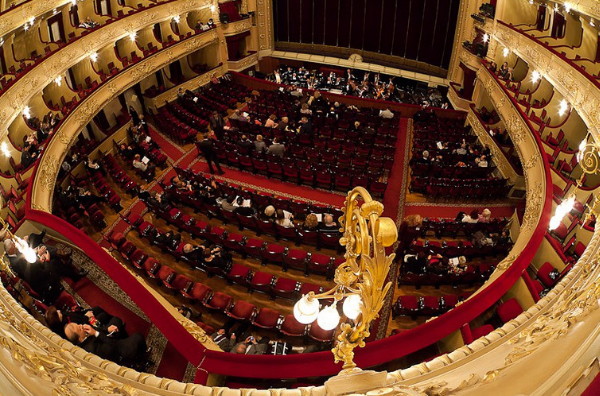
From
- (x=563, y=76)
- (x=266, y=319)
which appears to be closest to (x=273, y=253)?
(x=266, y=319)

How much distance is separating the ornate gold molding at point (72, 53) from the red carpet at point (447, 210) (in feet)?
32.2

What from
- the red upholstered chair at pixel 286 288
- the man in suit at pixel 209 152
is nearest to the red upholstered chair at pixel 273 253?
the red upholstered chair at pixel 286 288

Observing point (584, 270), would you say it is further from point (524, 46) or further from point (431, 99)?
point (431, 99)

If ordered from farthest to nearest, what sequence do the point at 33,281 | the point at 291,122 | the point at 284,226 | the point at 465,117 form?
1. the point at 465,117
2. the point at 291,122
3. the point at 284,226
4. the point at 33,281

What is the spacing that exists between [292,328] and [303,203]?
3.78m

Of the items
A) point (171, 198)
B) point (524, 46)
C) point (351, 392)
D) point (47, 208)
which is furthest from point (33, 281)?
point (524, 46)

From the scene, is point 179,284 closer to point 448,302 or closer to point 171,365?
point 171,365

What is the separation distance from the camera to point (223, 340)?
6.05 m

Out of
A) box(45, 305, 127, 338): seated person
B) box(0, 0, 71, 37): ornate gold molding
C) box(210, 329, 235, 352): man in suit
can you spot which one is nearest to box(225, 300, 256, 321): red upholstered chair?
box(210, 329, 235, 352): man in suit

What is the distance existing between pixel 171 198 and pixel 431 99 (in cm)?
1154

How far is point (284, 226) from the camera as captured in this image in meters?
8.77

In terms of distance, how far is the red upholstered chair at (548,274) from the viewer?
20.6 ft

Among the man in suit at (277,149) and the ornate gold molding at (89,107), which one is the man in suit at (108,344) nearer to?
the ornate gold molding at (89,107)

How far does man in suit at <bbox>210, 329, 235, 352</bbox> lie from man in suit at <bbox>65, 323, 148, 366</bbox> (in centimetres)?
106
